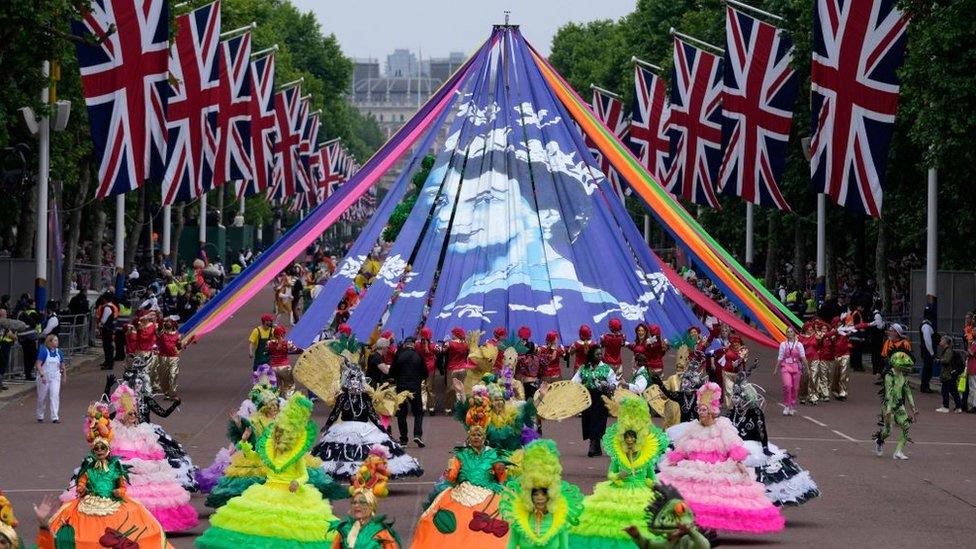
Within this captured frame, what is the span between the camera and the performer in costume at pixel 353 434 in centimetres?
2173

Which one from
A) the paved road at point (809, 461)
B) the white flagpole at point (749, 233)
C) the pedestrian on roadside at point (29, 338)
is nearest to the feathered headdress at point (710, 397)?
the paved road at point (809, 461)

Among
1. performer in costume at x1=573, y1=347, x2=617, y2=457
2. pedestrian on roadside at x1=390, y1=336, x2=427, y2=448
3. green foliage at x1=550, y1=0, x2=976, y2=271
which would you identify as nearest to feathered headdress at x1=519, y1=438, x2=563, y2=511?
performer in costume at x1=573, y1=347, x2=617, y2=457

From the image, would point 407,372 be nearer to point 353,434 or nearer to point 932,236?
point 353,434

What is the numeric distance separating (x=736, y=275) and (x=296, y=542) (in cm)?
1890

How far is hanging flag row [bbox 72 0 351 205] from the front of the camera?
3612cm

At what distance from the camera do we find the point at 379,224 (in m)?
35.7

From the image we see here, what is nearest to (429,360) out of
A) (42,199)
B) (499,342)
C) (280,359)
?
(499,342)

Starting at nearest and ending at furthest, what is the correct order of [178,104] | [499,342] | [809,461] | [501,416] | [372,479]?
[372,479]
[501,416]
[809,461]
[499,342]
[178,104]

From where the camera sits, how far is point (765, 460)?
1948 cm

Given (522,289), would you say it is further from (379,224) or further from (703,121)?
(703,121)

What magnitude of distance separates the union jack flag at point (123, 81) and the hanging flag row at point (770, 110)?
11344mm

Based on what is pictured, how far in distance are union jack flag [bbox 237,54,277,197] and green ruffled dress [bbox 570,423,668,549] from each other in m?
38.5

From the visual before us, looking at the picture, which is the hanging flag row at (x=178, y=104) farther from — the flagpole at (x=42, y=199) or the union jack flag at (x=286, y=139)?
the flagpole at (x=42, y=199)

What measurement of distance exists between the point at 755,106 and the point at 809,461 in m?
20.4
